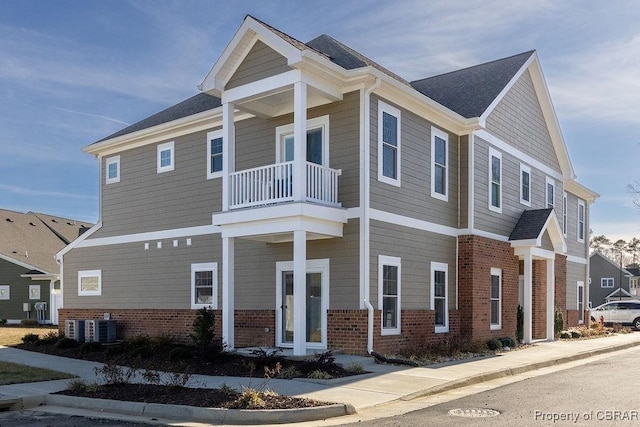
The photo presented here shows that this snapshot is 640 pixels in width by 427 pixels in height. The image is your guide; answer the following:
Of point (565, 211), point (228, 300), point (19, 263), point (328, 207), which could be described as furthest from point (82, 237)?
point (565, 211)

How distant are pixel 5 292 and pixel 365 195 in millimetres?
29610

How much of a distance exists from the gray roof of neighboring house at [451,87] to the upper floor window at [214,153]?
1.02 m

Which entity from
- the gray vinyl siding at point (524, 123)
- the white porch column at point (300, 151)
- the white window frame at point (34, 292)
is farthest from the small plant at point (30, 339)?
the gray vinyl siding at point (524, 123)

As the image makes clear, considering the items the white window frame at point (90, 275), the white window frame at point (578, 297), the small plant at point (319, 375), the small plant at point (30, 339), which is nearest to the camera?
the small plant at point (319, 375)

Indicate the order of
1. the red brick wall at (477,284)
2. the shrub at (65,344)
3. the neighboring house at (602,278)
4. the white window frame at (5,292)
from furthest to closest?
the neighboring house at (602,278) < the white window frame at (5,292) < the red brick wall at (477,284) < the shrub at (65,344)

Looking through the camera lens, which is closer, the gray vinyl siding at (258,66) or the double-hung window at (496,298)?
the gray vinyl siding at (258,66)

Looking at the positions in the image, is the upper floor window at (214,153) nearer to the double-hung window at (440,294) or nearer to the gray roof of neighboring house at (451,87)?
the gray roof of neighboring house at (451,87)

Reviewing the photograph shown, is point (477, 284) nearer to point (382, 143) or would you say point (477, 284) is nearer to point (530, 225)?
point (530, 225)

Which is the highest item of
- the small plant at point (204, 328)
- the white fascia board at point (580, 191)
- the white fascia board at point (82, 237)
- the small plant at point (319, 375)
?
the white fascia board at point (580, 191)

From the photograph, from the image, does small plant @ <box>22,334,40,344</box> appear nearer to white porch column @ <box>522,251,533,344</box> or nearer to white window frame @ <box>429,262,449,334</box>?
white window frame @ <box>429,262,449,334</box>

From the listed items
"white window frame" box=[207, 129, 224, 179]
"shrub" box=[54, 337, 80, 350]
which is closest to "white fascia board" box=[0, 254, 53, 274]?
"shrub" box=[54, 337, 80, 350]

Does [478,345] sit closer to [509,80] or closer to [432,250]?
[432,250]

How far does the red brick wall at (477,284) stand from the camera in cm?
2022

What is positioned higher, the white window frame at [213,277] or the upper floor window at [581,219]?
the upper floor window at [581,219]
